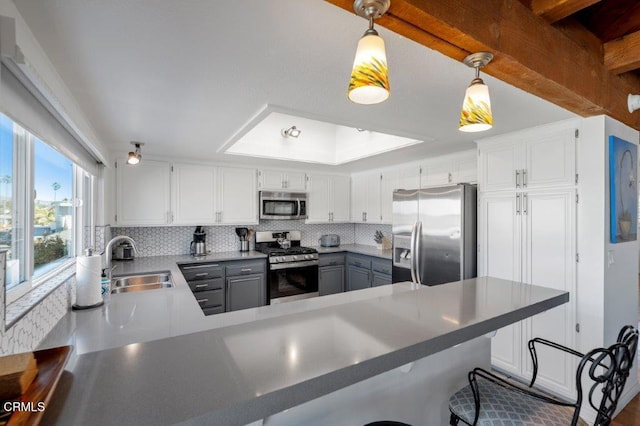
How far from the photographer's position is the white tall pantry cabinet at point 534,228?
2266mm

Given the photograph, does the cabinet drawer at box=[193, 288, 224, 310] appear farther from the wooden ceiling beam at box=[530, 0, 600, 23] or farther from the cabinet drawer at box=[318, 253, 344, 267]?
the wooden ceiling beam at box=[530, 0, 600, 23]

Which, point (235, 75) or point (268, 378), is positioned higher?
point (235, 75)

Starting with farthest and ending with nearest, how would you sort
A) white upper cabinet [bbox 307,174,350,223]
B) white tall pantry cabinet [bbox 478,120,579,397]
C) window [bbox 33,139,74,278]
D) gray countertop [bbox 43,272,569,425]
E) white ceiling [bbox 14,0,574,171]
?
white upper cabinet [bbox 307,174,350,223] → white tall pantry cabinet [bbox 478,120,579,397] → window [bbox 33,139,74,278] → white ceiling [bbox 14,0,574,171] → gray countertop [bbox 43,272,569,425]

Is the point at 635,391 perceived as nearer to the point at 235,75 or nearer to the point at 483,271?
the point at 483,271

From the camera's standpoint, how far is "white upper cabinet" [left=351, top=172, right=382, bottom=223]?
4543 millimetres

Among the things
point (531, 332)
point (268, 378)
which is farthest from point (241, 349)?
point (531, 332)

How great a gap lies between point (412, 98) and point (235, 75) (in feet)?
3.36

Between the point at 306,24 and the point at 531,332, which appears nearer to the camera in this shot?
the point at 306,24

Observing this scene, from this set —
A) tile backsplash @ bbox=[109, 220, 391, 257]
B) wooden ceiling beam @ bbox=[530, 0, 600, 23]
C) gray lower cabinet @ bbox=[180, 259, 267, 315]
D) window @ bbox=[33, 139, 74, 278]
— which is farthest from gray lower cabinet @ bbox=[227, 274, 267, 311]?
wooden ceiling beam @ bbox=[530, 0, 600, 23]

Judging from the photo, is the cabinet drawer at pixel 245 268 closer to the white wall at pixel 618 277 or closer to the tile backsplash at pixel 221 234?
the tile backsplash at pixel 221 234

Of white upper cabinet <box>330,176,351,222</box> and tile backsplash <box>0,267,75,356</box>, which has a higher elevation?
white upper cabinet <box>330,176,351,222</box>

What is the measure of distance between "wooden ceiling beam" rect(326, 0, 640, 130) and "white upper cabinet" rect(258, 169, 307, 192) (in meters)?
3.30

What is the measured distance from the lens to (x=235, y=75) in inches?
59.2

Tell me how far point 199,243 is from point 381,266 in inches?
95.2
